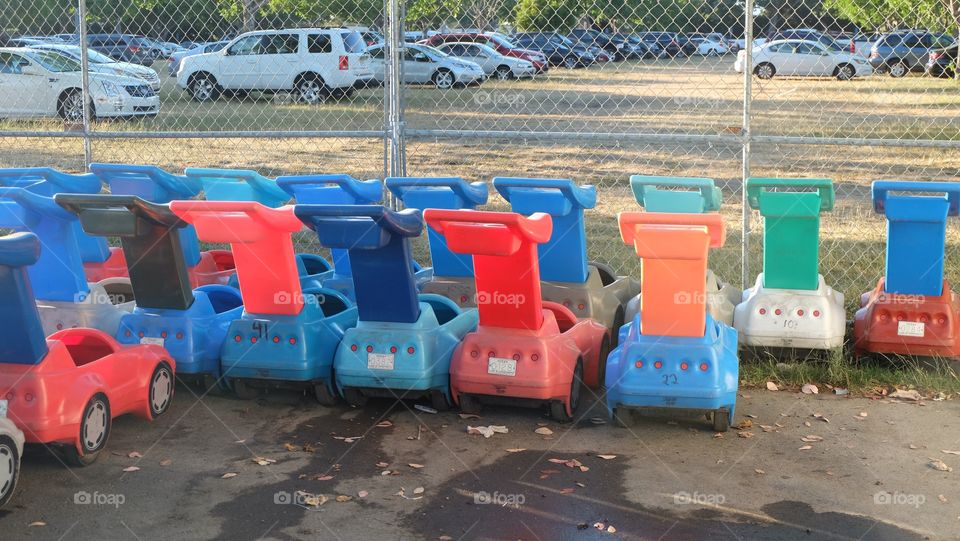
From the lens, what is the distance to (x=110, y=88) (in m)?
17.1

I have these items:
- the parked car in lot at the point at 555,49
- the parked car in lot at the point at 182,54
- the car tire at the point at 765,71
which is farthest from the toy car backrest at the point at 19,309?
the car tire at the point at 765,71

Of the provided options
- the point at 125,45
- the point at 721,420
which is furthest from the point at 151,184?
the point at 125,45

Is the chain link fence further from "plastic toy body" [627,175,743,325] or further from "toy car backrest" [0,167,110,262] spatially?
"toy car backrest" [0,167,110,262]

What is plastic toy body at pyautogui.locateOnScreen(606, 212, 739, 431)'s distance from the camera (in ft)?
17.1

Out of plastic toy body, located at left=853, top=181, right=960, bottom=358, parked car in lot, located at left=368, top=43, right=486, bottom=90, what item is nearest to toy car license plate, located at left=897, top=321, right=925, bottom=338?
plastic toy body, located at left=853, top=181, right=960, bottom=358

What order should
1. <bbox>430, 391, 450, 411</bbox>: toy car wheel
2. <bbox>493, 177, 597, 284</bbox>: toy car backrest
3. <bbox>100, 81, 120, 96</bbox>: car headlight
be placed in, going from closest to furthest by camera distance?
<bbox>430, 391, 450, 411</bbox>: toy car wheel, <bbox>493, 177, 597, 284</bbox>: toy car backrest, <bbox>100, 81, 120, 96</bbox>: car headlight

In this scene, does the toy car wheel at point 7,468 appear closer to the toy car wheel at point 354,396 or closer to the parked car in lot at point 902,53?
the toy car wheel at point 354,396

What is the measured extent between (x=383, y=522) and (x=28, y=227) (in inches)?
118

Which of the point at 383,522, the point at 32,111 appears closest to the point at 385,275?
the point at 383,522

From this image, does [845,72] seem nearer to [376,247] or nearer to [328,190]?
[328,190]

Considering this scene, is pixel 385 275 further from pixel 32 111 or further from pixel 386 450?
pixel 32 111

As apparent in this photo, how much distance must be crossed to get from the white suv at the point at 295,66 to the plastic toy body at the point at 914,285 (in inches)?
512

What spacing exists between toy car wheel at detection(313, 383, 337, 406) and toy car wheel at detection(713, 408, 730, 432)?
2.10 metres

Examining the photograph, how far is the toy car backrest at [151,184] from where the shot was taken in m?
6.83
